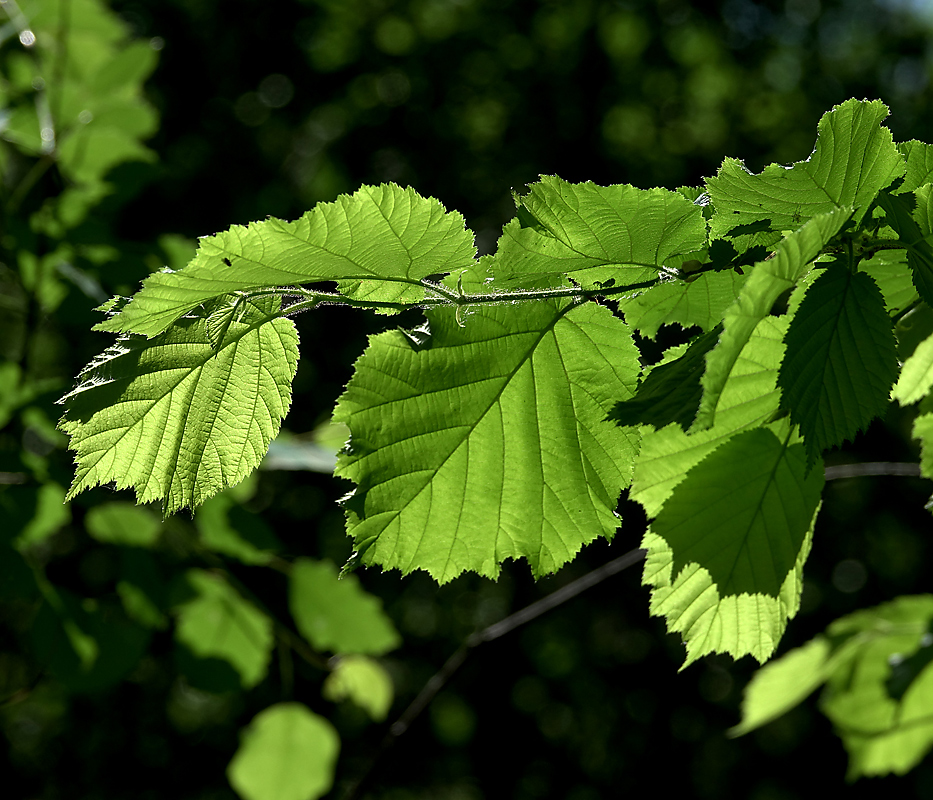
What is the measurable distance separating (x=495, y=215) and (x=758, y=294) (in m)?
10.9

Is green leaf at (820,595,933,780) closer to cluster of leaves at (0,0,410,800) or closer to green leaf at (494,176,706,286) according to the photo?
cluster of leaves at (0,0,410,800)

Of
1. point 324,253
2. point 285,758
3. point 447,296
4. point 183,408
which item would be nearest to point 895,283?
point 447,296

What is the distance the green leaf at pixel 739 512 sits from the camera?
32.3 inches

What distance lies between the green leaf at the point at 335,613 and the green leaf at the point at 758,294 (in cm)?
156

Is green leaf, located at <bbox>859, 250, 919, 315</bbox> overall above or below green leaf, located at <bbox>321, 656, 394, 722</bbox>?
above

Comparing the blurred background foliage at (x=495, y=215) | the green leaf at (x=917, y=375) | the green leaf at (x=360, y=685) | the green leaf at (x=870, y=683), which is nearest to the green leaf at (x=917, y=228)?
the green leaf at (x=917, y=375)

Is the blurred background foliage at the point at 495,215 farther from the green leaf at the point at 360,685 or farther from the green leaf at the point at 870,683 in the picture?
the green leaf at the point at 870,683

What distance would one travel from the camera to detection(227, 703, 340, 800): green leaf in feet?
6.54

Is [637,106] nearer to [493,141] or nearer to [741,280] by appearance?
[493,141]

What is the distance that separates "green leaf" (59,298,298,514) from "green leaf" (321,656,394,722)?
1.67 meters

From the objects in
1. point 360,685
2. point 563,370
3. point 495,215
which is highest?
point 563,370

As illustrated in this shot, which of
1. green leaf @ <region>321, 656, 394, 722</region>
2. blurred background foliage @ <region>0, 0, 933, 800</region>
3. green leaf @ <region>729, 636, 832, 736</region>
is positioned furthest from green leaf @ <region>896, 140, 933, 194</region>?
blurred background foliage @ <region>0, 0, 933, 800</region>

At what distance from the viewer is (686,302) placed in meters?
0.82

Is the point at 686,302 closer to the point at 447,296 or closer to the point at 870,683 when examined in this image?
the point at 447,296
